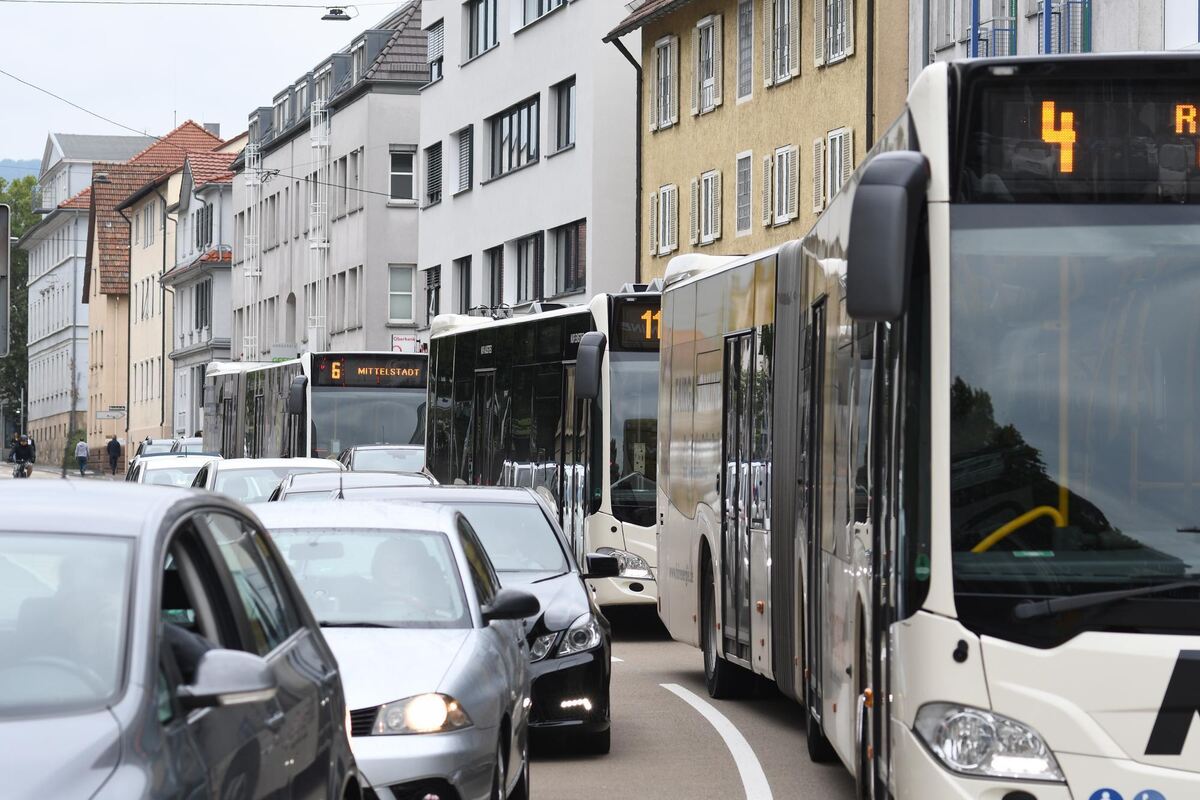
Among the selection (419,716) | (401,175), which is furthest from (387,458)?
(401,175)

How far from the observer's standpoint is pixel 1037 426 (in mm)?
7102

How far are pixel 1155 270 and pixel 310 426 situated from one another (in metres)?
28.4

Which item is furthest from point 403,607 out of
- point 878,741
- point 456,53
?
point 456,53

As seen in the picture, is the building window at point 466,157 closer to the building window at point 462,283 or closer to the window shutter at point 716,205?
the building window at point 462,283

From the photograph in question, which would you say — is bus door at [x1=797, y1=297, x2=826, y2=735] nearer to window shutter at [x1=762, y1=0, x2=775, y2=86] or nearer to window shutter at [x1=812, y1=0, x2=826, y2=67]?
window shutter at [x1=812, y1=0, x2=826, y2=67]

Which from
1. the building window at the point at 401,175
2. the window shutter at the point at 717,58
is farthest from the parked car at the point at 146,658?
the building window at the point at 401,175

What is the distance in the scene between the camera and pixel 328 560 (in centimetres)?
1003

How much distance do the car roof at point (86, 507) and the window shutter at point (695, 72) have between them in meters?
37.5

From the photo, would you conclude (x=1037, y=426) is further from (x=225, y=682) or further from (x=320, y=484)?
(x=320, y=484)

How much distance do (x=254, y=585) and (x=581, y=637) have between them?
6.40 meters

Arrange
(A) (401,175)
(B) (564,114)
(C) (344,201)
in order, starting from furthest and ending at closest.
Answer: (C) (344,201) → (A) (401,175) → (B) (564,114)

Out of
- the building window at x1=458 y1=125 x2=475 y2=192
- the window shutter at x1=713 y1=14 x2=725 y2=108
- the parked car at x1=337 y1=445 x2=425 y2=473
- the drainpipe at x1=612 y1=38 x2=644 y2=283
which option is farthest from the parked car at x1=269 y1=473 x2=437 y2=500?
the building window at x1=458 y1=125 x2=475 y2=192

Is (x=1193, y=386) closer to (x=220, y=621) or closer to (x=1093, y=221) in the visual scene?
(x=1093, y=221)

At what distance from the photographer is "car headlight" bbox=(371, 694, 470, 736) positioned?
8.27 m
